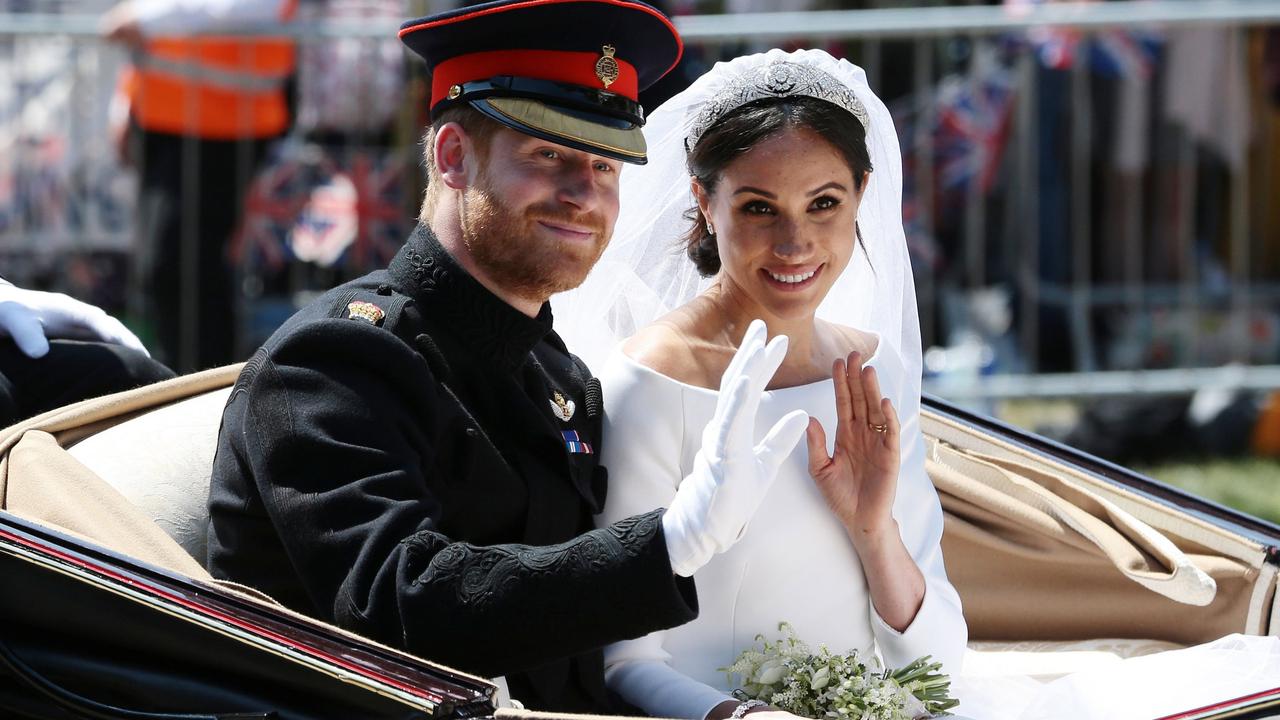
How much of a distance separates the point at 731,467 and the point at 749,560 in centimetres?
67

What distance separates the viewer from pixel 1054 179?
696cm

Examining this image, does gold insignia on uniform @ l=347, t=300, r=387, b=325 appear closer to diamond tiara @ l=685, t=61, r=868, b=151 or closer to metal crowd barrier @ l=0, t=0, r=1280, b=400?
diamond tiara @ l=685, t=61, r=868, b=151

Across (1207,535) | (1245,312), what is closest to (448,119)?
(1207,535)

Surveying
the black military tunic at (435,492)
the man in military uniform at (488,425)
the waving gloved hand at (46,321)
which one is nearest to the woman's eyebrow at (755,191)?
the man in military uniform at (488,425)

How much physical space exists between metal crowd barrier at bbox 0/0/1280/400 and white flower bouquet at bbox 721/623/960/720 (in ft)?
12.5

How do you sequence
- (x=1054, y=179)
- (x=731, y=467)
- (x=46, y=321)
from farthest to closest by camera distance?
(x=1054, y=179)
(x=46, y=321)
(x=731, y=467)

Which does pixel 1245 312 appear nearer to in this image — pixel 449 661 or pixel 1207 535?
pixel 1207 535

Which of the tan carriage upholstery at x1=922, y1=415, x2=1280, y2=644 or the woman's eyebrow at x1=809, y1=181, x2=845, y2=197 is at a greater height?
the woman's eyebrow at x1=809, y1=181, x2=845, y2=197

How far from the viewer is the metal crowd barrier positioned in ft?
20.5

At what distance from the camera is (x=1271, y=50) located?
7016 millimetres

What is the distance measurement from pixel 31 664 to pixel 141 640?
0.15m

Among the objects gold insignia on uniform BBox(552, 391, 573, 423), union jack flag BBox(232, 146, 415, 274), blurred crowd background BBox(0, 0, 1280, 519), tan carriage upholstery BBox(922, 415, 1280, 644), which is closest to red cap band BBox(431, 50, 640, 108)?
gold insignia on uniform BBox(552, 391, 573, 423)

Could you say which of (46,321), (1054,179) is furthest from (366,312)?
(1054,179)

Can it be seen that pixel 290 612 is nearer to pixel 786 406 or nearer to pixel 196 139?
pixel 786 406
